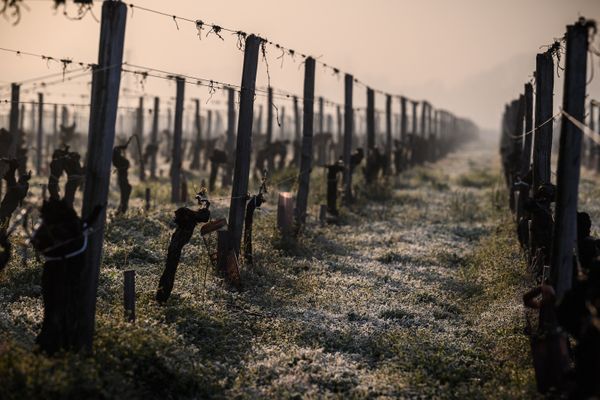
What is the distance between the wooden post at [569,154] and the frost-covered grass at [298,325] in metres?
1.28

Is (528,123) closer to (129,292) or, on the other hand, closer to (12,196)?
(129,292)

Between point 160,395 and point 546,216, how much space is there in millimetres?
5769

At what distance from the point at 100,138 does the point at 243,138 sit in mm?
3787

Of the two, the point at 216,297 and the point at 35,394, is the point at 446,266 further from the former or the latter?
the point at 35,394

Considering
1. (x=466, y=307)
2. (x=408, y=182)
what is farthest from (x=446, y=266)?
(x=408, y=182)

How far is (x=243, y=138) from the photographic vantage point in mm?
9727

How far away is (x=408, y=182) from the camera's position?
23.8 metres

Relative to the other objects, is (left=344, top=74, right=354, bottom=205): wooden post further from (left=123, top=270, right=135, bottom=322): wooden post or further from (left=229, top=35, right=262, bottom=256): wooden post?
(left=123, top=270, right=135, bottom=322): wooden post

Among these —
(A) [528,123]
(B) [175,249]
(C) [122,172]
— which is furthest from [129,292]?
(A) [528,123]

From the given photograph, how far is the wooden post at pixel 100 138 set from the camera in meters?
6.11

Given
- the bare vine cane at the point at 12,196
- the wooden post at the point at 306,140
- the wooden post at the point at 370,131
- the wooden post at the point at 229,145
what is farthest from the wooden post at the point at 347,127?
the bare vine cane at the point at 12,196

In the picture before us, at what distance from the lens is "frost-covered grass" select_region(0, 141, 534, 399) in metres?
5.87

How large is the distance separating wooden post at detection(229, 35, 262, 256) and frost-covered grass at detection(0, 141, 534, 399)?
2.94 ft

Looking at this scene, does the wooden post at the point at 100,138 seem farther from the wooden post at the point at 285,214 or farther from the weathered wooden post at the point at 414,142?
the weathered wooden post at the point at 414,142
